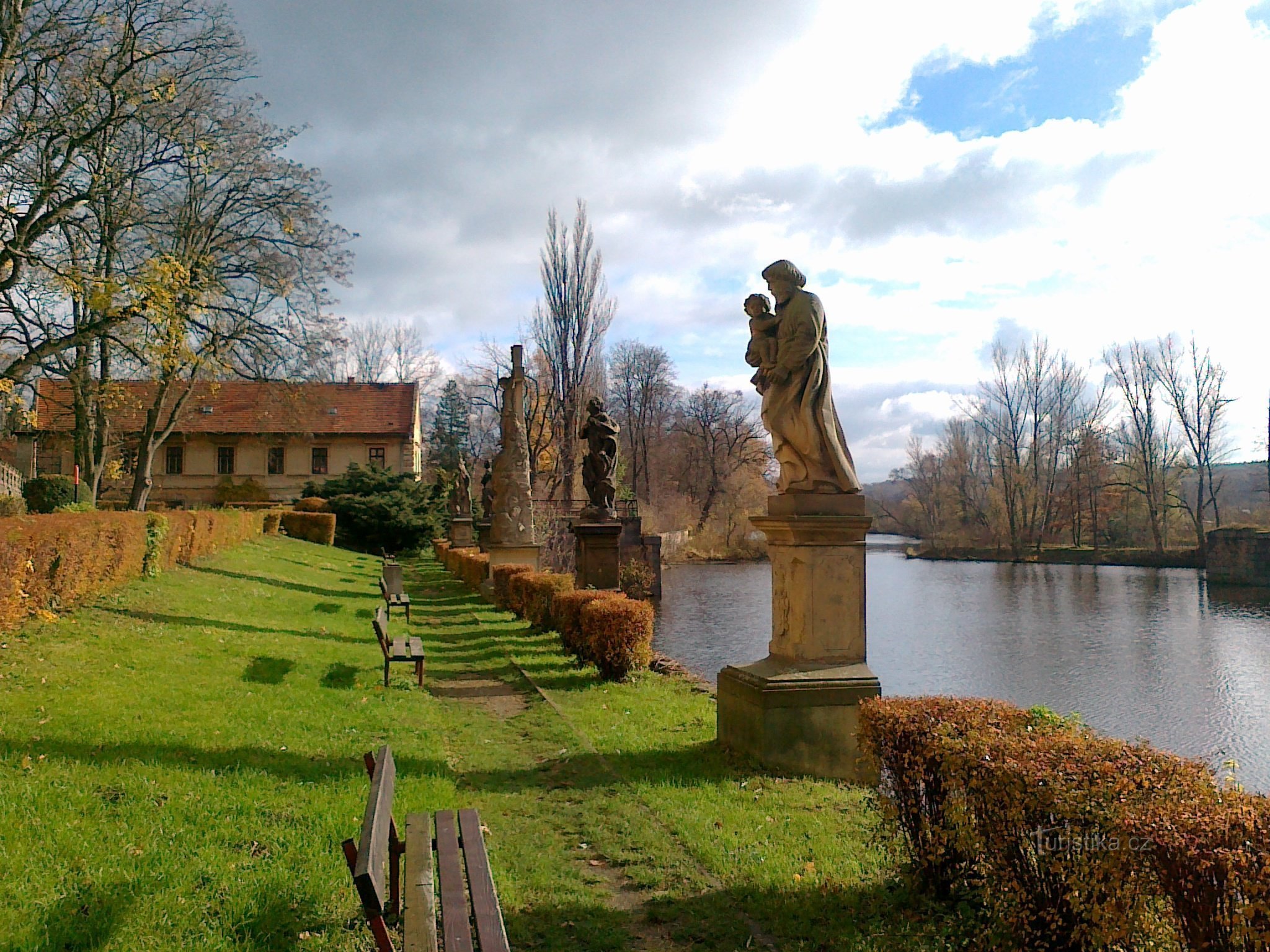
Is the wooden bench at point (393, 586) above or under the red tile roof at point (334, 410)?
under

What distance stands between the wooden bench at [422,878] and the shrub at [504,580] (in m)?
10.6

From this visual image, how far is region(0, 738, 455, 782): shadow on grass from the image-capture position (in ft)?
15.4

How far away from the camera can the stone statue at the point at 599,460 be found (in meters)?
14.0

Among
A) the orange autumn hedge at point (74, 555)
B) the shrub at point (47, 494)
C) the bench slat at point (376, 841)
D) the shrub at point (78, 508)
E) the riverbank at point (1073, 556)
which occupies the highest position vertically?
the shrub at point (47, 494)

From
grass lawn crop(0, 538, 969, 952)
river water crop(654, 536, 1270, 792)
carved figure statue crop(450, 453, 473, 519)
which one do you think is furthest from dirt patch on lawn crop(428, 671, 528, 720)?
carved figure statue crop(450, 453, 473, 519)

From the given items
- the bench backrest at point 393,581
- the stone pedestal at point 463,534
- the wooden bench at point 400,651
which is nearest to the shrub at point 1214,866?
the wooden bench at point 400,651

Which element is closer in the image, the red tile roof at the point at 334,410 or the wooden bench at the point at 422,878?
the wooden bench at the point at 422,878

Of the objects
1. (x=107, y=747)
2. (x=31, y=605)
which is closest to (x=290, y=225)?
(x=31, y=605)

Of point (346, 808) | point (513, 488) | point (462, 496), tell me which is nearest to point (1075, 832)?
point (346, 808)

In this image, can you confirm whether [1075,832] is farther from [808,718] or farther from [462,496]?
[462,496]

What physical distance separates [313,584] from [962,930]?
1560 centimetres

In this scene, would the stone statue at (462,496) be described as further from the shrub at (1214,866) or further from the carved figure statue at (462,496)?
the shrub at (1214,866)

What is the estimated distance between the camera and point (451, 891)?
2.95 meters

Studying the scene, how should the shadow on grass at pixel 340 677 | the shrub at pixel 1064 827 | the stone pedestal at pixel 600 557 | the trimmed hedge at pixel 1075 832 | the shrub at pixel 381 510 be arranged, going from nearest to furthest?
the trimmed hedge at pixel 1075 832 → the shrub at pixel 1064 827 → the shadow on grass at pixel 340 677 → the stone pedestal at pixel 600 557 → the shrub at pixel 381 510
